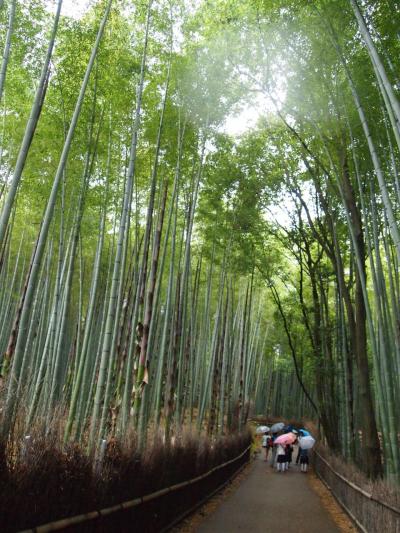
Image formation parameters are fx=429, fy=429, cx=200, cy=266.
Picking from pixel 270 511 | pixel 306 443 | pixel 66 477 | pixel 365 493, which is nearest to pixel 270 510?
pixel 270 511

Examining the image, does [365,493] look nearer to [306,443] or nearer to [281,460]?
[281,460]

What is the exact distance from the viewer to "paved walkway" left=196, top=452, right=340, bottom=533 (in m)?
4.51

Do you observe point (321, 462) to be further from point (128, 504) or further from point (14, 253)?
point (14, 253)

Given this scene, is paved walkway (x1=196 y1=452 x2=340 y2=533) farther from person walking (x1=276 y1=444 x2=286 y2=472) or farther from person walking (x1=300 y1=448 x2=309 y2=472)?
person walking (x1=300 y1=448 x2=309 y2=472)

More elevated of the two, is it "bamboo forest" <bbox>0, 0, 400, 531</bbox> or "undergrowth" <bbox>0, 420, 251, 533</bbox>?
"bamboo forest" <bbox>0, 0, 400, 531</bbox>

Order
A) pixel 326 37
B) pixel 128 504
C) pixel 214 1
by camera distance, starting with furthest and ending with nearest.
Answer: pixel 214 1
pixel 326 37
pixel 128 504

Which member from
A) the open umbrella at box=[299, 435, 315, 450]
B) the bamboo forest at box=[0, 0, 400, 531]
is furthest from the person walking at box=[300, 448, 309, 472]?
the bamboo forest at box=[0, 0, 400, 531]

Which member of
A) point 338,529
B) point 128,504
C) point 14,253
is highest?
point 14,253

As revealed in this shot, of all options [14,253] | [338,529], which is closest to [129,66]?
[338,529]

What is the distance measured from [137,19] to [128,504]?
493 centimetres

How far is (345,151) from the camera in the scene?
19.2 feet

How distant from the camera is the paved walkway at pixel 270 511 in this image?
4512mm

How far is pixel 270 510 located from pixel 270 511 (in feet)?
0.22

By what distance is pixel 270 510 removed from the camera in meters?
5.38
